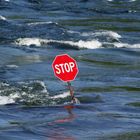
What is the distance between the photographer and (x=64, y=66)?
13977 mm

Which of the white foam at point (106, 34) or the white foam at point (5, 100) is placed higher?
the white foam at point (5, 100)

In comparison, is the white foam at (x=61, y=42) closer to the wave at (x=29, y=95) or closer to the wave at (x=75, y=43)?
the wave at (x=75, y=43)

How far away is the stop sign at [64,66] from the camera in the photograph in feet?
45.7

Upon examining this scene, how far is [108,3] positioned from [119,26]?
436 inches

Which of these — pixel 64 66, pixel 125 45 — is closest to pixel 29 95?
pixel 64 66

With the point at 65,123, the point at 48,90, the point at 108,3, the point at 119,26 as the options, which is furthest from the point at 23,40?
the point at 108,3

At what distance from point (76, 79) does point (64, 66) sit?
4.24 meters

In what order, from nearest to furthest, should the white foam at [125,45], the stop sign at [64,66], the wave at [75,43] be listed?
the stop sign at [64,66] < the wave at [75,43] < the white foam at [125,45]

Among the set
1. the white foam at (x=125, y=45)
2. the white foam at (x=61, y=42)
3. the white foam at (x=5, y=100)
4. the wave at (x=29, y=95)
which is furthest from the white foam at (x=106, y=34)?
the white foam at (x=5, y=100)

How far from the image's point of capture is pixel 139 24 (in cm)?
3130

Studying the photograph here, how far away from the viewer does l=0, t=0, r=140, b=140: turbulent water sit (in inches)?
488

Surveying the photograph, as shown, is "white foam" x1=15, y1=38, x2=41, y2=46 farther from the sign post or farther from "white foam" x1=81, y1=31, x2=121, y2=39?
the sign post

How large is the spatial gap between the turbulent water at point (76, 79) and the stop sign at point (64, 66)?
618 mm

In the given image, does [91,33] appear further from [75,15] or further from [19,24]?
[75,15]
